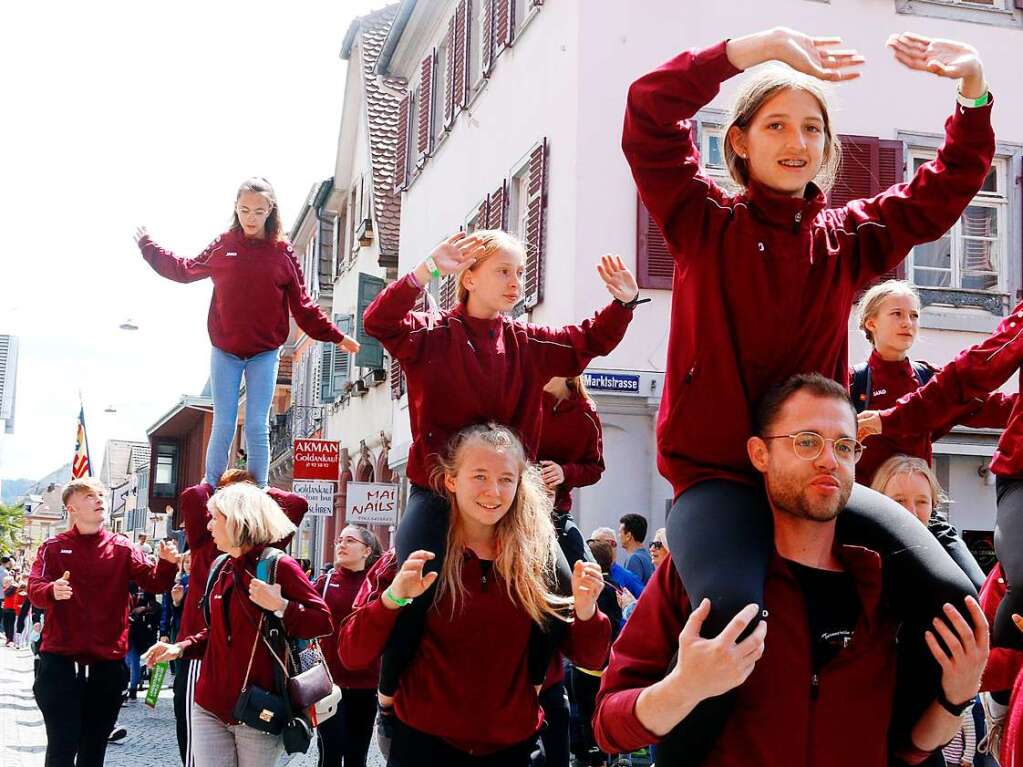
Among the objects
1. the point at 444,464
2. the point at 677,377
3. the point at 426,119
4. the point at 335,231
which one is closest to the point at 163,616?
the point at 426,119

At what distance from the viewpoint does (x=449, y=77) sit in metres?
23.8

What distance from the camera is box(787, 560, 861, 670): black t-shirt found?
357 cm

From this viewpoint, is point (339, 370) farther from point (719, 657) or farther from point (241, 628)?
Answer: point (719, 657)

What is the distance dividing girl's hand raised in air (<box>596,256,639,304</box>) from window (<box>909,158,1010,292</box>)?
38.4 feet

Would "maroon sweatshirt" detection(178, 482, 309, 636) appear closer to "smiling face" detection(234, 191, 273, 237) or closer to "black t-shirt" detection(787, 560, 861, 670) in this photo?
"smiling face" detection(234, 191, 273, 237)

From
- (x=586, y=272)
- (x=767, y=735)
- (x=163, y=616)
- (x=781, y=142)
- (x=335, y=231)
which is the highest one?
(x=335, y=231)

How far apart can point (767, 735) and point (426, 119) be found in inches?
910

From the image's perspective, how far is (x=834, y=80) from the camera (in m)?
3.60

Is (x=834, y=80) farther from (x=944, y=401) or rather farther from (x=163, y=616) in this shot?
(x=163, y=616)

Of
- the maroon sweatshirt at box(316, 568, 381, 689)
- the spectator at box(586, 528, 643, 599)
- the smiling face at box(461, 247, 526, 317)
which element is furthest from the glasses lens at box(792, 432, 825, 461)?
the spectator at box(586, 528, 643, 599)

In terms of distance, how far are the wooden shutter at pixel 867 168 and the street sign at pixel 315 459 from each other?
9433mm

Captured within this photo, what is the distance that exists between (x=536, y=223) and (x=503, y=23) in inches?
172

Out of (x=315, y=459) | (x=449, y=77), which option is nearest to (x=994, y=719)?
(x=315, y=459)

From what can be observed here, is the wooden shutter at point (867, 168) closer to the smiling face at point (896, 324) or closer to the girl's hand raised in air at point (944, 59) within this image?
the smiling face at point (896, 324)
